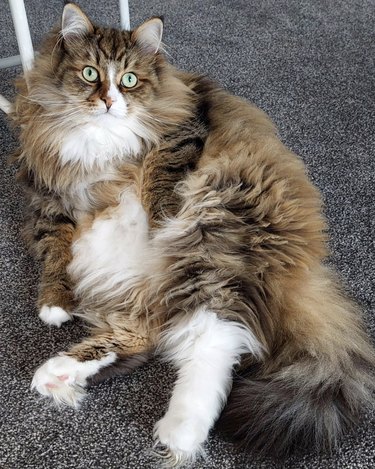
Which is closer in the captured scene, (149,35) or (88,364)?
(88,364)

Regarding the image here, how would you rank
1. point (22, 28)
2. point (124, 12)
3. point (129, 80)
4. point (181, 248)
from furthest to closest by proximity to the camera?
point (124, 12)
point (22, 28)
point (129, 80)
point (181, 248)

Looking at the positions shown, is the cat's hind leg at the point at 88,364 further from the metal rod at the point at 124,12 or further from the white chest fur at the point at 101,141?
the metal rod at the point at 124,12

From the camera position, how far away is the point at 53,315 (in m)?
1.39

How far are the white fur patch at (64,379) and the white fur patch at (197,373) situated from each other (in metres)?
0.19

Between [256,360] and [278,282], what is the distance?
0.57 feet

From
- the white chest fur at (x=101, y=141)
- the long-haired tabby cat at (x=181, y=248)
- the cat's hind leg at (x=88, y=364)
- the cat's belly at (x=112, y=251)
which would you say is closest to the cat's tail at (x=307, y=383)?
the long-haired tabby cat at (x=181, y=248)

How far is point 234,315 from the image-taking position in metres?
1.22

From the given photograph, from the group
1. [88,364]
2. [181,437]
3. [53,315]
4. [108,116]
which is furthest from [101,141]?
[181,437]

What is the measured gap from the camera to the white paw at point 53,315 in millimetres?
1388

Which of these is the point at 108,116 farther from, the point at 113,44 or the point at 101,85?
the point at 113,44

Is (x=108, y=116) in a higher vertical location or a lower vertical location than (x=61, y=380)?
higher

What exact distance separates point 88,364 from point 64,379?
58 millimetres

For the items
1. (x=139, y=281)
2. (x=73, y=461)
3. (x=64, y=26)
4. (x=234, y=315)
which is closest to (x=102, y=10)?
(x=64, y=26)

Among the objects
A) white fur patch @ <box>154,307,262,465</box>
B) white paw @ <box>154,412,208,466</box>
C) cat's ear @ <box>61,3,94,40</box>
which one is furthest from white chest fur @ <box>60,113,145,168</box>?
white paw @ <box>154,412,208,466</box>
